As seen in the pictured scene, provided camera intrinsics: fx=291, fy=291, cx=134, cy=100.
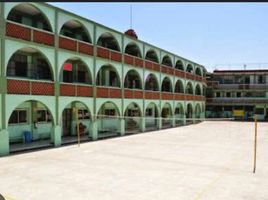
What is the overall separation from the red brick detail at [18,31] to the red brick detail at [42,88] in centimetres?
352

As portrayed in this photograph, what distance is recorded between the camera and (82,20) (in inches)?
1061

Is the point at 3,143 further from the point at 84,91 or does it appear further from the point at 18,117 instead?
the point at 84,91

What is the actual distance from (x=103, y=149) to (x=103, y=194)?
37.9 ft

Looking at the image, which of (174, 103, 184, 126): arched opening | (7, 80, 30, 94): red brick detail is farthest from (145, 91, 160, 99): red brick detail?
(7, 80, 30, 94): red brick detail

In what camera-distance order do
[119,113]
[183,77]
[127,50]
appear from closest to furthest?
[119,113] < [127,50] < [183,77]

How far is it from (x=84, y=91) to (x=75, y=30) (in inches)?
255

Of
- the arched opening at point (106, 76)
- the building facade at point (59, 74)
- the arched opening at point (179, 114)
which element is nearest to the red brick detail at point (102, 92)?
the building facade at point (59, 74)

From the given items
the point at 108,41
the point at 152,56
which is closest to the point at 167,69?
the point at 152,56

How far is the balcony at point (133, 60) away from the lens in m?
34.1

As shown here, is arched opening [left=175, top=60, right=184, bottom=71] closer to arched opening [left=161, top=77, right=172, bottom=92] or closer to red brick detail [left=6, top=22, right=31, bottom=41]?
arched opening [left=161, top=77, right=172, bottom=92]

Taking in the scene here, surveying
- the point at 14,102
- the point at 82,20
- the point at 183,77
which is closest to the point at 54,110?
the point at 14,102

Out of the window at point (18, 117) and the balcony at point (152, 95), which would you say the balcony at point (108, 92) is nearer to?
the balcony at point (152, 95)

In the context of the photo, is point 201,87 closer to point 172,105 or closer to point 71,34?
point 172,105

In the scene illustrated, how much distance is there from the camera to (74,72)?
30438 millimetres
